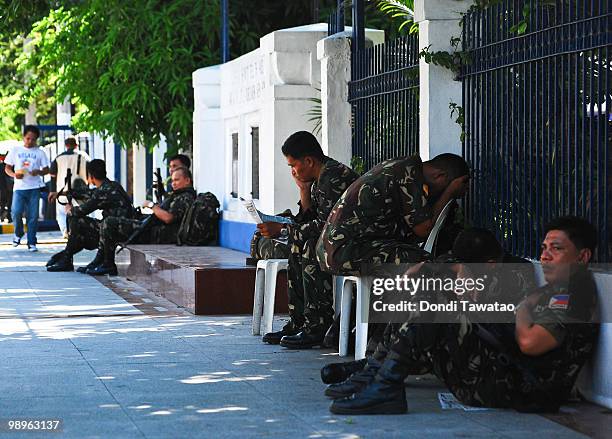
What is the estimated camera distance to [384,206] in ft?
28.1

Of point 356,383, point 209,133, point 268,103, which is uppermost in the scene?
point 268,103

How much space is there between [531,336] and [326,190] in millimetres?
2928

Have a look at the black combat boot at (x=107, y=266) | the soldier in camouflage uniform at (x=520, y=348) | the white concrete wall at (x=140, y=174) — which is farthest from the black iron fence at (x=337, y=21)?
the white concrete wall at (x=140, y=174)

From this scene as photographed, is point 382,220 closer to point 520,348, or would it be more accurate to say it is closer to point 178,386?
point 178,386

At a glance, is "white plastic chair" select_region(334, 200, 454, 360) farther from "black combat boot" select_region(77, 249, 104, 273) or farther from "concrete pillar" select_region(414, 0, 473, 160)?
"black combat boot" select_region(77, 249, 104, 273)

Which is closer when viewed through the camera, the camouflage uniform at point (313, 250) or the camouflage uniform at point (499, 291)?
the camouflage uniform at point (499, 291)

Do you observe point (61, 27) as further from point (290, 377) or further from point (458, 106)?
point (290, 377)

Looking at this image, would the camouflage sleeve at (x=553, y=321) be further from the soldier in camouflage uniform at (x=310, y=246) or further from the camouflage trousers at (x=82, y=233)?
the camouflage trousers at (x=82, y=233)

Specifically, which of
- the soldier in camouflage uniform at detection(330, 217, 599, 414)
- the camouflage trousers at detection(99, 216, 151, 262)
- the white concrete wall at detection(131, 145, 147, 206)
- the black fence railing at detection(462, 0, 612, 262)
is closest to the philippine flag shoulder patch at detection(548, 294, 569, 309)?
the soldier in camouflage uniform at detection(330, 217, 599, 414)

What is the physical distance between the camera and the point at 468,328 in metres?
7.08

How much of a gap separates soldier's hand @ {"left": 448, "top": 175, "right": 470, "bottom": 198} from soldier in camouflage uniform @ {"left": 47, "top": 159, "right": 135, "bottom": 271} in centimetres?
857

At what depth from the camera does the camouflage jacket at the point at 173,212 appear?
53.5ft

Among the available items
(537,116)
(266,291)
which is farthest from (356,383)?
(266,291)

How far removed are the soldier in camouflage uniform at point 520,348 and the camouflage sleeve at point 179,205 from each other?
9.26m
